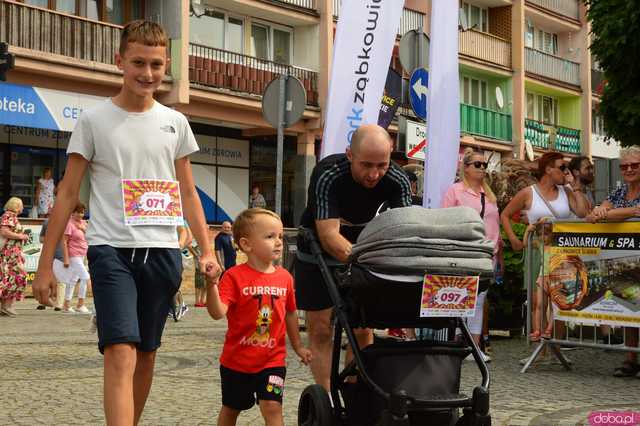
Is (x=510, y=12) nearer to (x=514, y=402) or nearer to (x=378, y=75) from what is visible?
(x=378, y=75)

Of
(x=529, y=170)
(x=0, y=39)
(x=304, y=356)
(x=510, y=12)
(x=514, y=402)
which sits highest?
(x=510, y=12)

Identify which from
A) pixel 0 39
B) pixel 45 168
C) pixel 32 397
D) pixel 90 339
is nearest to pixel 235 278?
pixel 32 397

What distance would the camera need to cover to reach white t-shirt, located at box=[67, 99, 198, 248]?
15.9 ft

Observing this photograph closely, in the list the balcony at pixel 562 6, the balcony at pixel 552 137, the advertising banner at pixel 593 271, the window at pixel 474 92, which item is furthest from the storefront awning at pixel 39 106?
the balcony at pixel 562 6

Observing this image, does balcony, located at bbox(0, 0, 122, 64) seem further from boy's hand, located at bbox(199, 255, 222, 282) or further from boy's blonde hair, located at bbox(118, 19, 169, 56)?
boy's hand, located at bbox(199, 255, 222, 282)

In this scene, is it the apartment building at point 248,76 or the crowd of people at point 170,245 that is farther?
the apartment building at point 248,76

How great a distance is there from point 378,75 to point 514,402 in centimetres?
399

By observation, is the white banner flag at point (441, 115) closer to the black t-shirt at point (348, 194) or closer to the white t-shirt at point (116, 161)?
the black t-shirt at point (348, 194)

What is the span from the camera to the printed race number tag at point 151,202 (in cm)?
484

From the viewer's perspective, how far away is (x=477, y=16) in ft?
140

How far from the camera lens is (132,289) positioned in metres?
4.80

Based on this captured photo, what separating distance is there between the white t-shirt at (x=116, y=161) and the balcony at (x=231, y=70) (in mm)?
23243

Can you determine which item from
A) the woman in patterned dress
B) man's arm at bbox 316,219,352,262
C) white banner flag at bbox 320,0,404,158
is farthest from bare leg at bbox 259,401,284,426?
the woman in patterned dress

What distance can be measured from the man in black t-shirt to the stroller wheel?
0.43 metres
